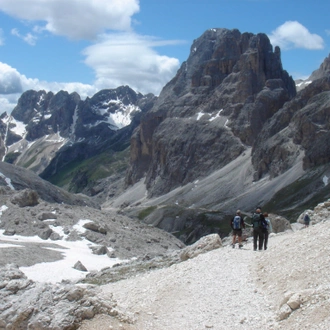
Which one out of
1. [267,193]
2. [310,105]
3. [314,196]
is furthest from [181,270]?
[310,105]

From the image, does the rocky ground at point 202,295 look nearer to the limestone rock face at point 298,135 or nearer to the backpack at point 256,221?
the backpack at point 256,221

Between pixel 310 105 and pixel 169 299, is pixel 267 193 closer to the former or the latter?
pixel 310 105

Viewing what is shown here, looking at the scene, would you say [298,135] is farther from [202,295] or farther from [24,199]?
[202,295]

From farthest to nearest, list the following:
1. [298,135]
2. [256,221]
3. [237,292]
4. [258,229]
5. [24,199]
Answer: [298,135] → [24,199] → [256,221] → [258,229] → [237,292]

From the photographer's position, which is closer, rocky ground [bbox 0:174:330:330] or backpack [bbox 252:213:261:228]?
rocky ground [bbox 0:174:330:330]

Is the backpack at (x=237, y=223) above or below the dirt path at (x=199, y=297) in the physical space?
above

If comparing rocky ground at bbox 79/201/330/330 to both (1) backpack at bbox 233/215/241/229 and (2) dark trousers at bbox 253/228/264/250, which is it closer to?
(2) dark trousers at bbox 253/228/264/250

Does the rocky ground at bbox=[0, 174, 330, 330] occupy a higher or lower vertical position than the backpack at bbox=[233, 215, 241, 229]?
lower

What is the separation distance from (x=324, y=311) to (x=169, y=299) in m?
6.43

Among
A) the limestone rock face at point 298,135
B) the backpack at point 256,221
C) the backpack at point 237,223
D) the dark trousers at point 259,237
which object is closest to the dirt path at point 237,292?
the dark trousers at point 259,237

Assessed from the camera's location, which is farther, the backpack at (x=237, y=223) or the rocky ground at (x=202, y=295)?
the backpack at (x=237, y=223)

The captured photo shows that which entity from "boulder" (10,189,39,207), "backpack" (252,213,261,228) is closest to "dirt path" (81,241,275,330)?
"backpack" (252,213,261,228)

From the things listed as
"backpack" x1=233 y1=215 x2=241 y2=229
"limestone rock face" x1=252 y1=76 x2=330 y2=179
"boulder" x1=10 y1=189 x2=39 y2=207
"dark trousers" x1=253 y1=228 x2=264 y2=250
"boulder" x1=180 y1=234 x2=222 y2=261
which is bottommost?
"boulder" x1=180 y1=234 x2=222 y2=261

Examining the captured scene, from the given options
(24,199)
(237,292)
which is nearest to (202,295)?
(237,292)
